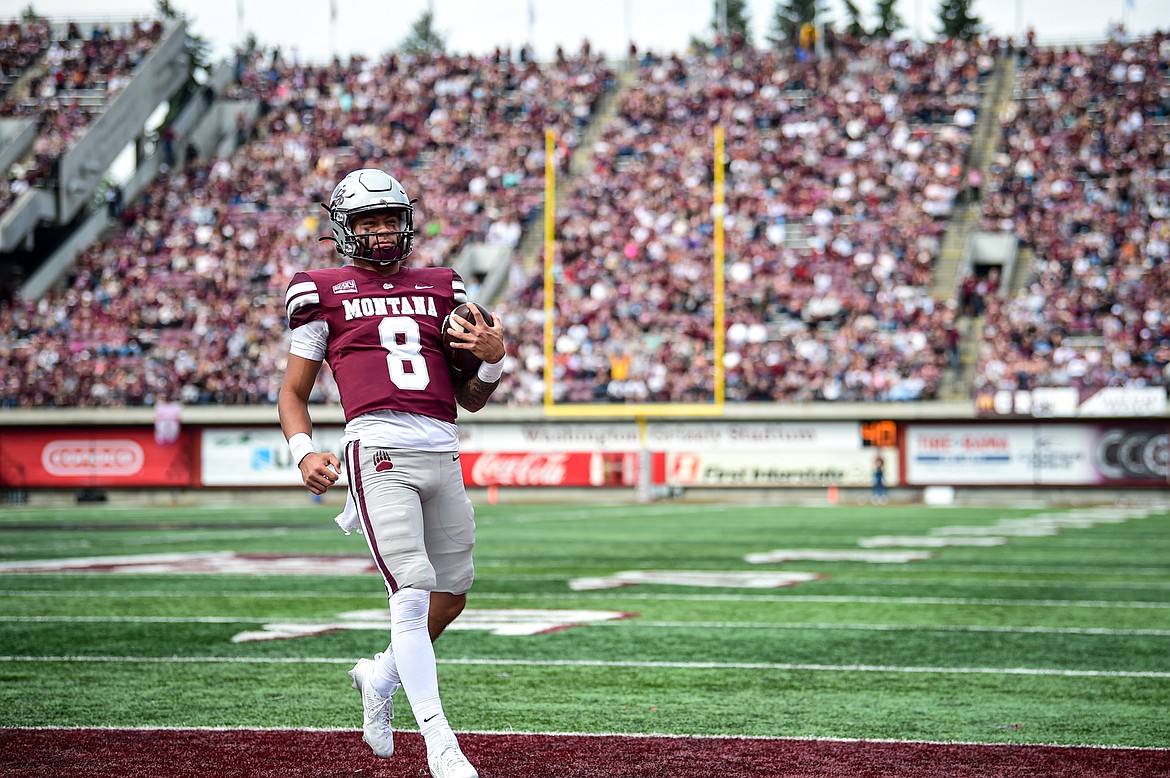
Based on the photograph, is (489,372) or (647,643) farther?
(647,643)

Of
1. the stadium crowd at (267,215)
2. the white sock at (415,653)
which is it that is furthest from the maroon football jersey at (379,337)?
the stadium crowd at (267,215)

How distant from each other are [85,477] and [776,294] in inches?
Answer: 574

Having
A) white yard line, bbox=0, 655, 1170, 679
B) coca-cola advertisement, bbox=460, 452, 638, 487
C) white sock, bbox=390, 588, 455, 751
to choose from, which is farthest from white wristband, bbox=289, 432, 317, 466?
coca-cola advertisement, bbox=460, 452, 638, 487

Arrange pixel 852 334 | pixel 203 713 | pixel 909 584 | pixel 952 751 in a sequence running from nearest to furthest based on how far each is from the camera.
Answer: pixel 952 751 → pixel 203 713 → pixel 909 584 → pixel 852 334

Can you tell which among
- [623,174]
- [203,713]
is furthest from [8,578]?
[623,174]

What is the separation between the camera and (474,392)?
435 centimetres

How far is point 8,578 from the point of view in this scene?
10938 millimetres

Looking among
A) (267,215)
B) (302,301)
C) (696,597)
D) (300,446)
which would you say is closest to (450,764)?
(300,446)

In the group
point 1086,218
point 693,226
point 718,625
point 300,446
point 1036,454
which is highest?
point 693,226

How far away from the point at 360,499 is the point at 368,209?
867 millimetres

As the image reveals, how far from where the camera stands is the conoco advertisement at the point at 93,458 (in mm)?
29312

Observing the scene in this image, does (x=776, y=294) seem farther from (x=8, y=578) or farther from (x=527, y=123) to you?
(x=8, y=578)

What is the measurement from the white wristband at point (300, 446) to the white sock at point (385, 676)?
2.05 ft

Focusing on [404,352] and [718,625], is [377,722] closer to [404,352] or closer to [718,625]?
[404,352]
